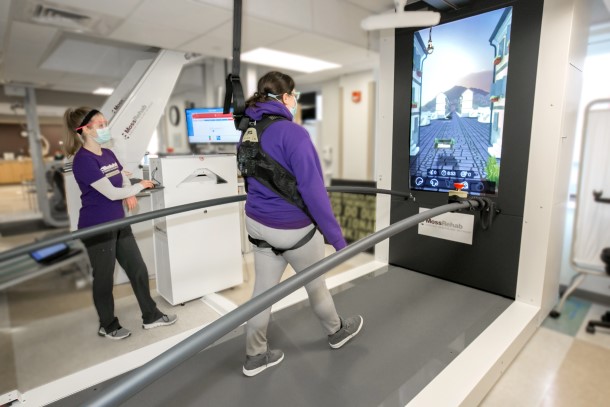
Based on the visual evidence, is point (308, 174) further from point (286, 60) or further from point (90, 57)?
point (90, 57)

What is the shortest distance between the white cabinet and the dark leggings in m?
0.22

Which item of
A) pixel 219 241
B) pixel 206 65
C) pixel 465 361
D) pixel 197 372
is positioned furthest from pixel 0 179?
pixel 465 361

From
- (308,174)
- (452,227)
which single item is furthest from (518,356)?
(308,174)

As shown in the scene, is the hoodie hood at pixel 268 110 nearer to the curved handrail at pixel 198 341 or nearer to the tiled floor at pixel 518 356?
the curved handrail at pixel 198 341

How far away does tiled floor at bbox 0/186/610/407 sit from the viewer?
2084 mm

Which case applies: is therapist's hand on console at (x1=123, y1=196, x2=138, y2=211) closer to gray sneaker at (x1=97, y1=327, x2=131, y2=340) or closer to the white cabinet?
the white cabinet

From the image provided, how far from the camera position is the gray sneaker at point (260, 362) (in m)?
1.90

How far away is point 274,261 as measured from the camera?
6.05ft

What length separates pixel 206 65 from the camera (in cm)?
601

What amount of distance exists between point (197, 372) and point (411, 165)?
2418 millimetres

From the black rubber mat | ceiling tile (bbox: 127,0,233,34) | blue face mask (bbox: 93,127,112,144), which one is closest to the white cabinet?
blue face mask (bbox: 93,127,112,144)

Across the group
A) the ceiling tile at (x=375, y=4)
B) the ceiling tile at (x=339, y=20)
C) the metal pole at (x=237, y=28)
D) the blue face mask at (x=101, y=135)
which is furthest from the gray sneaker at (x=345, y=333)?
the ceiling tile at (x=375, y=4)

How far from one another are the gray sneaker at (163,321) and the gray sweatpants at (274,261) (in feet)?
2.99

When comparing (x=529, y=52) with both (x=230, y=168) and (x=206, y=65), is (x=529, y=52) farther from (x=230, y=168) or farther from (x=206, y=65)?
(x=206, y=65)
